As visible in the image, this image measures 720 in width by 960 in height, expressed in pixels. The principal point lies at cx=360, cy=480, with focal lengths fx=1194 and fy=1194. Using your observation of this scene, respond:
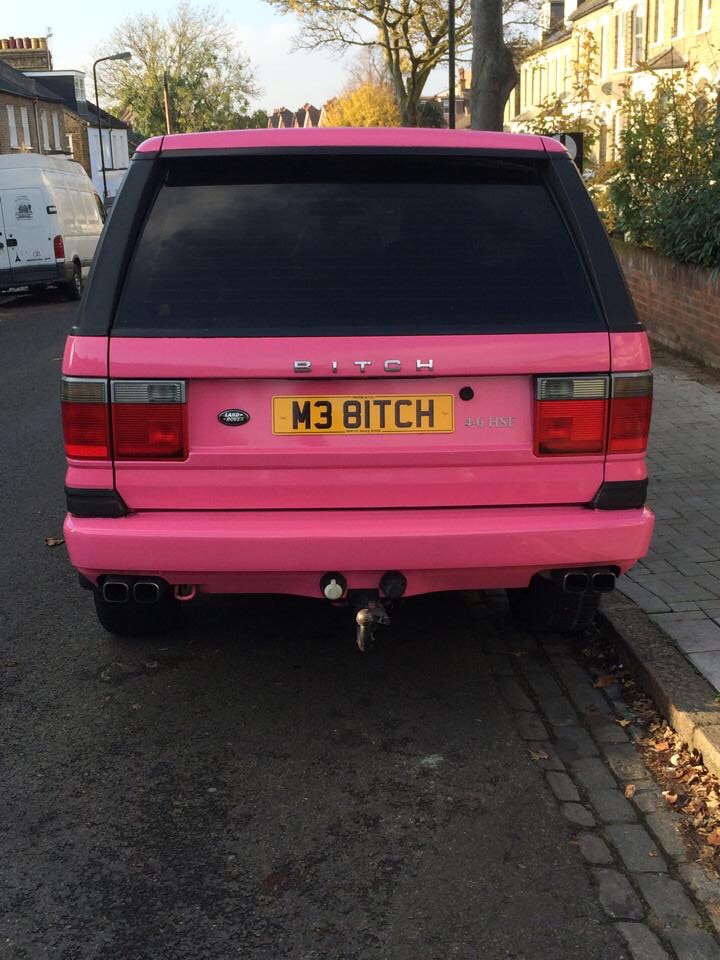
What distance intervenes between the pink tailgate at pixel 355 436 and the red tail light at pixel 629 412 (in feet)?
0.31

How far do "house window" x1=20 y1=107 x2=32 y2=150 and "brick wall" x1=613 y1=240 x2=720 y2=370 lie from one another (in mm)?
53616

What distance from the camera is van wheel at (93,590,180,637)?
480cm

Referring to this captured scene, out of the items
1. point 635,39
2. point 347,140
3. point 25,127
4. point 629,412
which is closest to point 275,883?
point 629,412

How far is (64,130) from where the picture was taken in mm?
70438

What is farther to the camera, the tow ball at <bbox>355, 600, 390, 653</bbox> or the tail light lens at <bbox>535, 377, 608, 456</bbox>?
the tow ball at <bbox>355, 600, 390, 653</bbox>

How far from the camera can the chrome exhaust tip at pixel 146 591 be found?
3965 millimetres

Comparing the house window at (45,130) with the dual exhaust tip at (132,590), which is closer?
the dual exhaust tip at (132,590)

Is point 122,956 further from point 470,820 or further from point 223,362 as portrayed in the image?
point 223,362

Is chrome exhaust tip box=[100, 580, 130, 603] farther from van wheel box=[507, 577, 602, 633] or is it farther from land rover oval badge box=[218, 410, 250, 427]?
van wheel box=[507, 577, 602, 633]

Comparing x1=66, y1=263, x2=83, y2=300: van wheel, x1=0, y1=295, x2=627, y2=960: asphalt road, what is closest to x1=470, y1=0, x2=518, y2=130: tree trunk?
x1=66, y1=263, x2=83, y2=300: van wheel

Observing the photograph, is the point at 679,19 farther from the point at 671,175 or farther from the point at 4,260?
the point at 671,175

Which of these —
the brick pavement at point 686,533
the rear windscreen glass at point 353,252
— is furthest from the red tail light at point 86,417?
the brick pavement at point 686,533

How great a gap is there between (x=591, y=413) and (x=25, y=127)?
63533 mm

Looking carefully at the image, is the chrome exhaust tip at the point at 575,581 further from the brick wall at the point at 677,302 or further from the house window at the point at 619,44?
the house window at the point at 619,44
